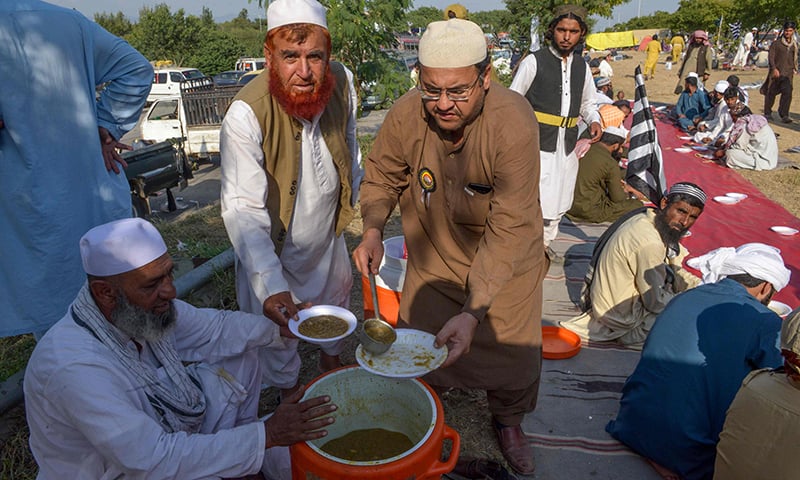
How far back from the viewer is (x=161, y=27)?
Answer: 29.7 m

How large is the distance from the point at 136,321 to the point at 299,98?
104cm

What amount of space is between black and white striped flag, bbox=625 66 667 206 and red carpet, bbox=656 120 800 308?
30.2 inches

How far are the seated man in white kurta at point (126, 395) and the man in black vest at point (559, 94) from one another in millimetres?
2895

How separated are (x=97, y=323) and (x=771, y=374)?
2.08 metres

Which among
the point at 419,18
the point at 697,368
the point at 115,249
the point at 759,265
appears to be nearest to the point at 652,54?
the point at 419,18

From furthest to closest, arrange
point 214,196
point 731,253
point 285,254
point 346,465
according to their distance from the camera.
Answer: point 214,196, point 731,253, point 285,254, point 346,465

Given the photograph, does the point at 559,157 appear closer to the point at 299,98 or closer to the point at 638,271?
the point at 638,271

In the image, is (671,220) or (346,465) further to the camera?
(671,220)

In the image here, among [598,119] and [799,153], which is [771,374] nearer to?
[598,119]

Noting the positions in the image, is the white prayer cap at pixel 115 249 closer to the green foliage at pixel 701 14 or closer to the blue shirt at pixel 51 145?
the blue shirt at pixel 51 145

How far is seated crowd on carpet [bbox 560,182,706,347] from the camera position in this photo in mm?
3287

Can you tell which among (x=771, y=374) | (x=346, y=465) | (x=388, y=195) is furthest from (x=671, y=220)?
(x=346, y=465)

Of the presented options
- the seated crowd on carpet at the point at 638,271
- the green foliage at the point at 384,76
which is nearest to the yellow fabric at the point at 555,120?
the seated crowd on carpet at the point at 638,271

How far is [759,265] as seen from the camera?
2.62m
